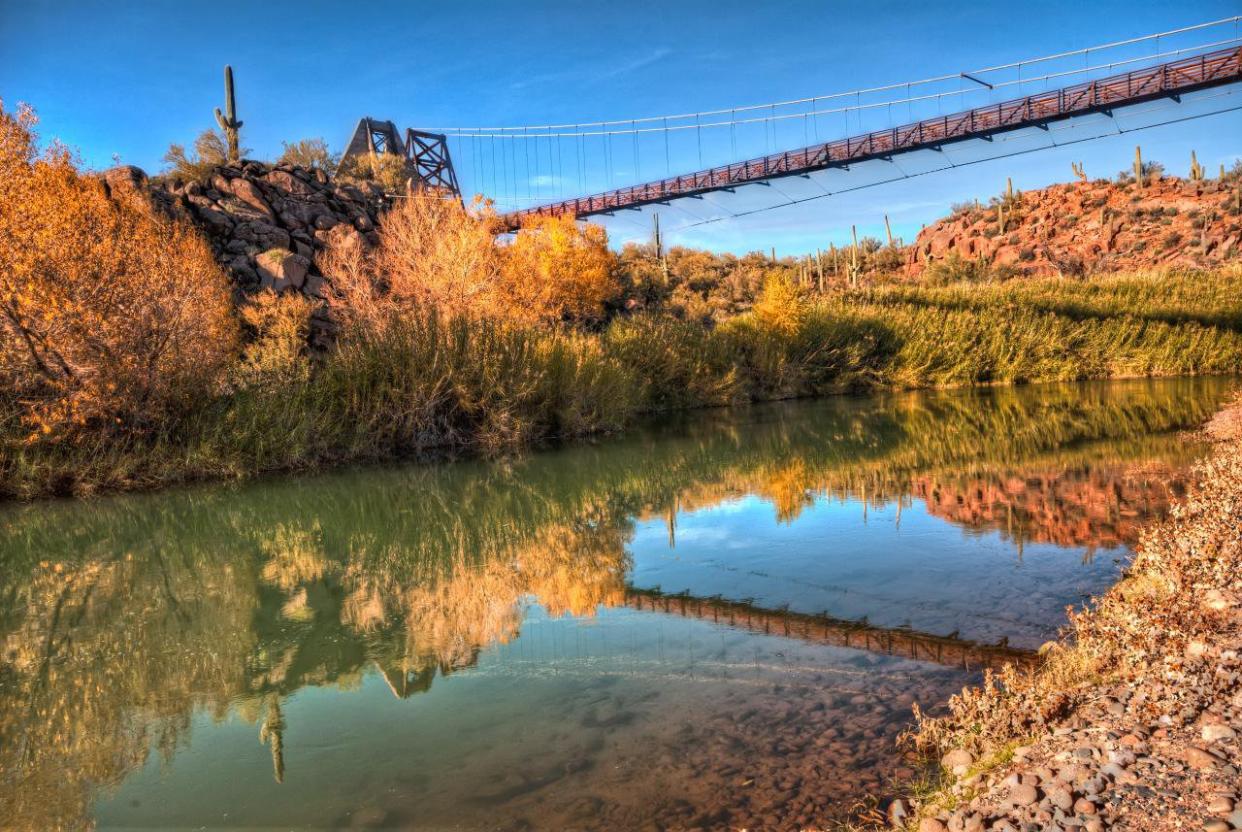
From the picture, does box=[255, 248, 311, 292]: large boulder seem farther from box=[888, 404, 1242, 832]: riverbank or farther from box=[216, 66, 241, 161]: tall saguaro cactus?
box=[888, 404, 1242, 832]: riverbank

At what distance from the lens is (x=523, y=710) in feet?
10.8

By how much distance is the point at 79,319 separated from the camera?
32.1ft

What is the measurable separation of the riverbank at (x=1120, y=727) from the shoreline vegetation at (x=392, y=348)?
9.77 metres

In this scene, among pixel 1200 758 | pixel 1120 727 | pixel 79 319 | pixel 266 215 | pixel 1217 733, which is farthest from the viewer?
pixel 266 215

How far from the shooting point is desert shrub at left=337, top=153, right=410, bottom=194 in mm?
33250

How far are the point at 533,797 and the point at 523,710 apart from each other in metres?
0.68

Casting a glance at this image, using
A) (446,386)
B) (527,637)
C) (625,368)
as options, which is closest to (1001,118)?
(625,368)

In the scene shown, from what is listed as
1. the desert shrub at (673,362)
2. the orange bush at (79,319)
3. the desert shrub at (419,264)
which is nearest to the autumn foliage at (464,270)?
the desert shrub at (419,264)

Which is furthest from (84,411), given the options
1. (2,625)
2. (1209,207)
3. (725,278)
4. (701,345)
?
(1209,207)

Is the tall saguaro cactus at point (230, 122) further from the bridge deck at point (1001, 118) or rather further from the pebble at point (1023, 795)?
the pebble at point (1023, 795)

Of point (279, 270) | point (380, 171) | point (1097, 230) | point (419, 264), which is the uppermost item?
point (380, 171)

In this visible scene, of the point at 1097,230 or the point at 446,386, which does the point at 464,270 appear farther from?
the point at 1097,230

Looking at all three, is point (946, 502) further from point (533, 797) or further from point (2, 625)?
point (2, 625)

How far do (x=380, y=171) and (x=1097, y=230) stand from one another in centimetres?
3680
